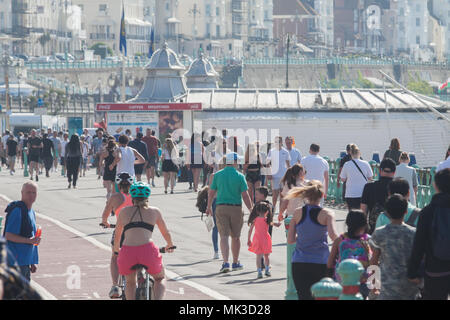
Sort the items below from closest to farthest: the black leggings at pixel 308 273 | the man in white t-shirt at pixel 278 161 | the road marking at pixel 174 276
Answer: the black leggings at pixel 308 273 → the road marking at pixel 174 276 → the man in white t-shirt at pixel 278 161

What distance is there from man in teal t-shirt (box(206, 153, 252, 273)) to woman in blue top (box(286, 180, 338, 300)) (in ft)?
15.3

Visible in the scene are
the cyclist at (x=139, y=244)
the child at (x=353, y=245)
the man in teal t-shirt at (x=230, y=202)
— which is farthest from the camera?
the man in teal t-shirt at (x=230, y=202)

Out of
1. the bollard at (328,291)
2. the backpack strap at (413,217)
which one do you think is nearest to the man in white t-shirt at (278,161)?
the backpack strap at (413,217)

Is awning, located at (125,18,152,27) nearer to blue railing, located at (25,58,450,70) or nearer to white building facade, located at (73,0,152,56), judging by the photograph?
white building facade, located at (73,0,152,56)

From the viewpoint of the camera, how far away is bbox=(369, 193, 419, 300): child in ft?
29.3

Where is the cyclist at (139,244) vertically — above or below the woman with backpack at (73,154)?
above

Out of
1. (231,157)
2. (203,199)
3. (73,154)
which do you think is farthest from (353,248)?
(73,154)

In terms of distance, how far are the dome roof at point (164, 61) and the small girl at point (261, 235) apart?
119 feet

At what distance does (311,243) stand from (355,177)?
6540mm

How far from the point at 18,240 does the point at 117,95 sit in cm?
12877

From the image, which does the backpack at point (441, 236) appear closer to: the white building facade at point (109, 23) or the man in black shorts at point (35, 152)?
the man in black shorts at point (35, 152)

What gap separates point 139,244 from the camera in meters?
10.3

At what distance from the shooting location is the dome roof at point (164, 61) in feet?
167

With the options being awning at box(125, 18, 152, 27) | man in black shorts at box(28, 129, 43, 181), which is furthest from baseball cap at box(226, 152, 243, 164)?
awning at box(125, 18, 152, 27)
